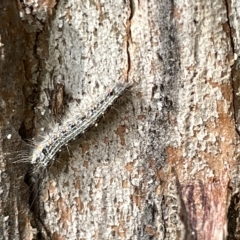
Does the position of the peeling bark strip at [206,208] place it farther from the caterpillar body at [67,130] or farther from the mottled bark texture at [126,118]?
the caterpillar body at [67,130]

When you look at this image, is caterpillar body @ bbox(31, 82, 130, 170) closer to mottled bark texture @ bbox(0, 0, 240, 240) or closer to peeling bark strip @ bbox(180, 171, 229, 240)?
mottled bark texture @ bbox(0, 0, 240, 240)

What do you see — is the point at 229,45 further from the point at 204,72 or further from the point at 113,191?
the point at 113,191

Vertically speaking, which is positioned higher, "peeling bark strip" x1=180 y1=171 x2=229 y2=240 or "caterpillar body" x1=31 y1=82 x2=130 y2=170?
"caterpillar body" x1=31 y1=82 x2=130 y2=170

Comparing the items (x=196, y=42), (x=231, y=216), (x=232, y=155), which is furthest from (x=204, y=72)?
(x=231, y=216)

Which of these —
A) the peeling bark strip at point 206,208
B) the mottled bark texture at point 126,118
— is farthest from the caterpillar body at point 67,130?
the peeling bark strip at point 206,208

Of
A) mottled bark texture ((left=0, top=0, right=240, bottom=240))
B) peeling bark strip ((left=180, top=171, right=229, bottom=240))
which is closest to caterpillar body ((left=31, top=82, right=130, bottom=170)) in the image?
mottled bark texture ((left=0, top=0, right=240, bottom=240))
